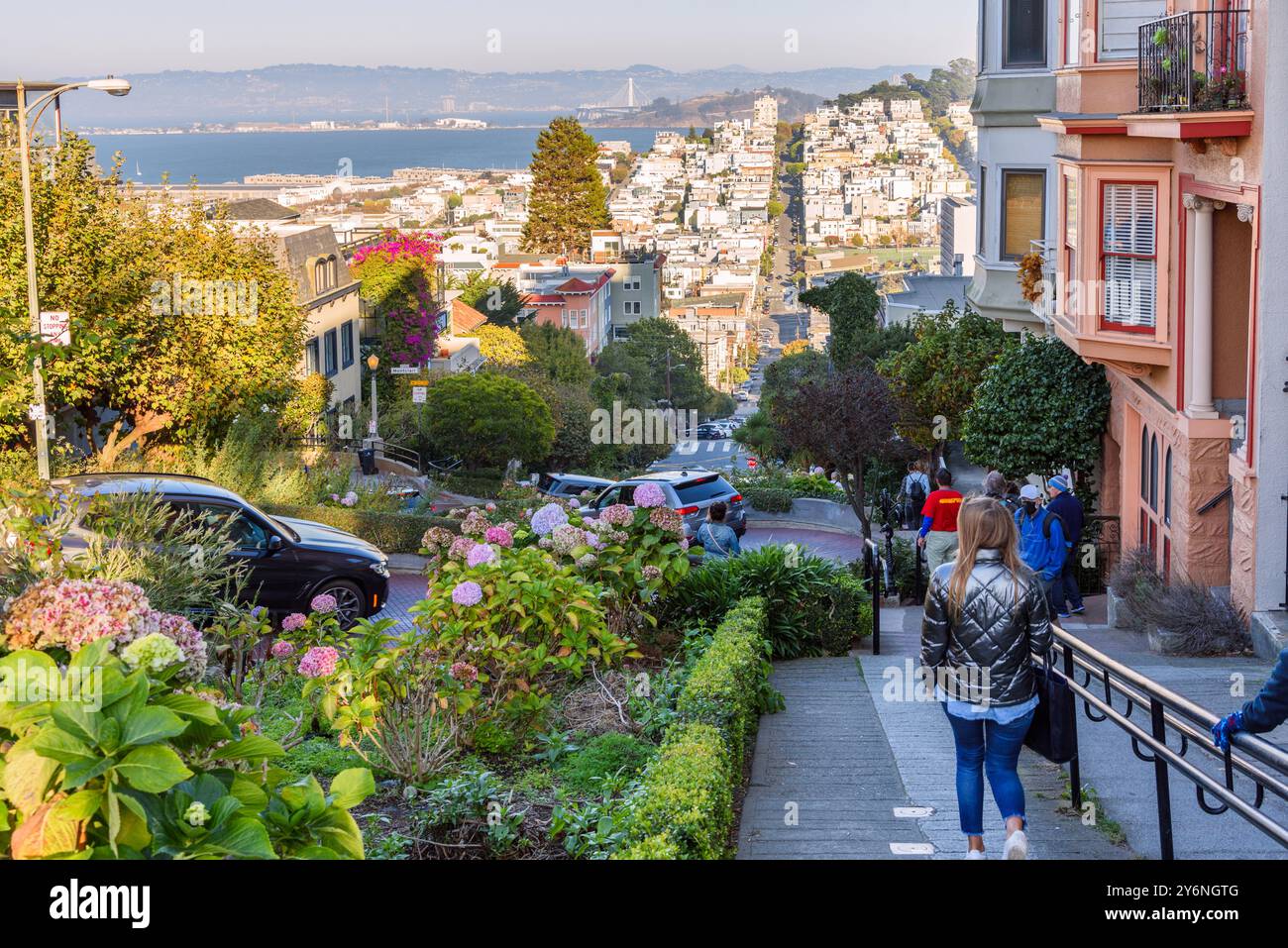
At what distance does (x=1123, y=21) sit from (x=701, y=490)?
10673 mm

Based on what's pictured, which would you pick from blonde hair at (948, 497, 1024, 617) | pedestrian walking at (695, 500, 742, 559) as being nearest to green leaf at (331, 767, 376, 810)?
blonde hair at (948, 497, 1024, 617)

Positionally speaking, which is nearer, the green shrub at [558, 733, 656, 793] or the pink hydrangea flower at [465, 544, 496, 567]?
the green shrub at [558, 733, 656, 793]

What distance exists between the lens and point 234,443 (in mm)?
26391

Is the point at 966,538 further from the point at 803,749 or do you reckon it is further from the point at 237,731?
the point at 237,731

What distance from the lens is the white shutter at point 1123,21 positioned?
1716 centimetres

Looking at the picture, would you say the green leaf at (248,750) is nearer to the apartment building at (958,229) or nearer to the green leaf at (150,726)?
the green leaf at (150,726)

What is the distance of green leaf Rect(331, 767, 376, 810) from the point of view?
3906 mm

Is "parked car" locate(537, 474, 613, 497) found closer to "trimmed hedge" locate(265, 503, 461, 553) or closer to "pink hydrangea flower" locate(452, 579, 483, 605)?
"trimmed hedge" locate(265, 503, 461, 553)

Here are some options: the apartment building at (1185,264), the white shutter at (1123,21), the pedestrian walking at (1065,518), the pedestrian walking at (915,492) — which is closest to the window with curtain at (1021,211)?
the pedestrian walking at (915,492)

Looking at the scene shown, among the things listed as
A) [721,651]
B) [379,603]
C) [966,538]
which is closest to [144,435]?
[379,603]

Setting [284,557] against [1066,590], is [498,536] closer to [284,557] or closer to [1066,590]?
[284,557]

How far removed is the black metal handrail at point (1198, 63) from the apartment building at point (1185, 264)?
20mm

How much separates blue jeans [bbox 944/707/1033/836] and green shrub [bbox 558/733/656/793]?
1677mm

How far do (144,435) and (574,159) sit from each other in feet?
305
